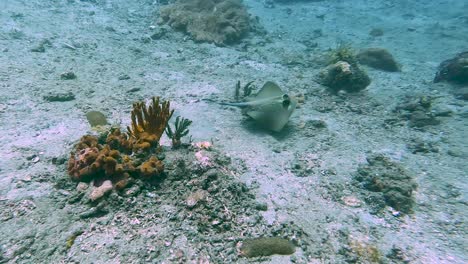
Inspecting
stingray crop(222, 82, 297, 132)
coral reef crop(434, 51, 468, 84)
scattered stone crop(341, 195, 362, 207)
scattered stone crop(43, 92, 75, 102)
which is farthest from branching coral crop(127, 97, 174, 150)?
coral reef crop(434, 51, 468, 84)

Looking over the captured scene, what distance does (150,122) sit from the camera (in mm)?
4652

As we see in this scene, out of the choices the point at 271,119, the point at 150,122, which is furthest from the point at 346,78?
the point at 150,122

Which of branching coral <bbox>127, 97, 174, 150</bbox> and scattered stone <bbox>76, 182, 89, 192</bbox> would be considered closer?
scattered stone <bbox>76, 182, 89, 192</bbox>

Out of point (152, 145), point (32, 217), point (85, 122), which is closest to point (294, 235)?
point (152, 145)

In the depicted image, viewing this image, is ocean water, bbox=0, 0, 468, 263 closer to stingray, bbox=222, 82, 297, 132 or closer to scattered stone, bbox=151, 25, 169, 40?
stingray, bbox=222, 82, 297, 132

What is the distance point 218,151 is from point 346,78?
4.90 metres

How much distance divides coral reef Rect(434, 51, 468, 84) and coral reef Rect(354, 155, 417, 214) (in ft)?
18.4

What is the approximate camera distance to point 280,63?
10.0 meters

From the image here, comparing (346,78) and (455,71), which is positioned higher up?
(455,71)

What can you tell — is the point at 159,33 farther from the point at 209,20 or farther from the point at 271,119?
the point at 271,119

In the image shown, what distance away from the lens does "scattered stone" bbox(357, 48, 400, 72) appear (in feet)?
32.5

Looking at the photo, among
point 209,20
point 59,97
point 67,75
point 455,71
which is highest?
point 209,20

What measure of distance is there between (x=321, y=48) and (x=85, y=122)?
10.3 m

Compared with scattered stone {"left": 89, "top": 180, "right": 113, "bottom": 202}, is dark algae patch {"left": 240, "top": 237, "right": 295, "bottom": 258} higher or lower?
lower
